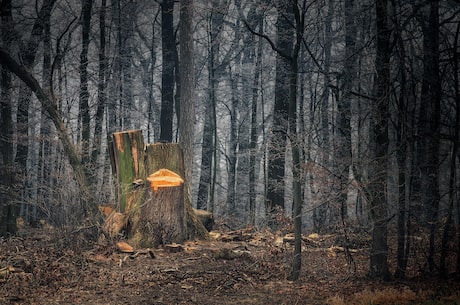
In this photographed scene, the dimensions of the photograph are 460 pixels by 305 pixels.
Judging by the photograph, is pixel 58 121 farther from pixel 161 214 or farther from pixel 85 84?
pixel 85 84

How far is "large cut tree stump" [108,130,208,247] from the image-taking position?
35.7 feet

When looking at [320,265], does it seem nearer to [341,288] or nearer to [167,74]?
[341,288]

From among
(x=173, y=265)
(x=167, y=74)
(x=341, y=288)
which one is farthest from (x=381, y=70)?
(x=167, y=74)

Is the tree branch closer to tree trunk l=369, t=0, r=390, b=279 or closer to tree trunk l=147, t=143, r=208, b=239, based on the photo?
tree trunk l=147, t=143, r=208, b=239

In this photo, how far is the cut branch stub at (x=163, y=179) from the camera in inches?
432

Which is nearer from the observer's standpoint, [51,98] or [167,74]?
[51,98]

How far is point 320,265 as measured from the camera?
9.55m

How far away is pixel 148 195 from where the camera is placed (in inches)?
431

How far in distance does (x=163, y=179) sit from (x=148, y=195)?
52 cm

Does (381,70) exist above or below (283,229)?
above

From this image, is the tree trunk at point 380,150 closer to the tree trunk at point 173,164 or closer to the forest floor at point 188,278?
the forest floor at point 188,278

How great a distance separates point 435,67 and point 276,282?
4371 millimetres

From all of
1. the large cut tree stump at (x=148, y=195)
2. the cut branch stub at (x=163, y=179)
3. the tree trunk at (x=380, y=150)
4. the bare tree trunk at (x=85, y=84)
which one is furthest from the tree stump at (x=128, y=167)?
the tree trunk at (x=380, y=150)

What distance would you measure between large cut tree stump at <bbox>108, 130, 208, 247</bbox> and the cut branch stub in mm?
90
